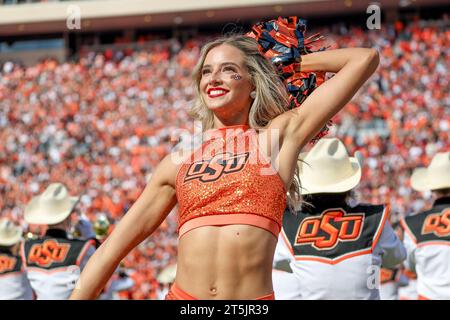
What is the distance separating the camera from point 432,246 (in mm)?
4562

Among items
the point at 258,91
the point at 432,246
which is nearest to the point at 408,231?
the point at 432,246

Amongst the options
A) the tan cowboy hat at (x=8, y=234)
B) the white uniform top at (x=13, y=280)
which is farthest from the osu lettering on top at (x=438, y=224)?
the tan cowboy hat at (x=8, y=234)

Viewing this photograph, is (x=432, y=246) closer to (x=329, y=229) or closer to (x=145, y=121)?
(x=329, y=229)

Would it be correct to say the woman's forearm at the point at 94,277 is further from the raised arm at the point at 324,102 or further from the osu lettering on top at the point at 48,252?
the osu lettering on top at the point at 48,252

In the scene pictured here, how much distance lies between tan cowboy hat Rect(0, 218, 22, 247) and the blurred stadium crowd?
12.7 ft

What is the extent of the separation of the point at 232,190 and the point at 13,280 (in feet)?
13.0

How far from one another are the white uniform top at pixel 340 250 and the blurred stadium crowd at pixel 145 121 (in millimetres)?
6257

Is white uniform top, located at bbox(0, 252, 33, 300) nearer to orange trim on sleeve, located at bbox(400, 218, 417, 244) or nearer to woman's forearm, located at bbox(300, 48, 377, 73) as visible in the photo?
orange trim on sleeve, located at bbox(400, 218, 417, 244)

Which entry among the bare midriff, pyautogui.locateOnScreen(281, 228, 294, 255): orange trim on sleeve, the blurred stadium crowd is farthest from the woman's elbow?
the blurred stadium crowd

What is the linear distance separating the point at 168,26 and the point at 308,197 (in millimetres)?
18745

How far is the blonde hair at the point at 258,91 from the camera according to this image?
2.30 meters

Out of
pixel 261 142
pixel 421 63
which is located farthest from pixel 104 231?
pixel 421 63

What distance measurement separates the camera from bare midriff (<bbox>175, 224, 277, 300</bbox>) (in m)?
2.05

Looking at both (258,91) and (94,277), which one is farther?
(258,91)
